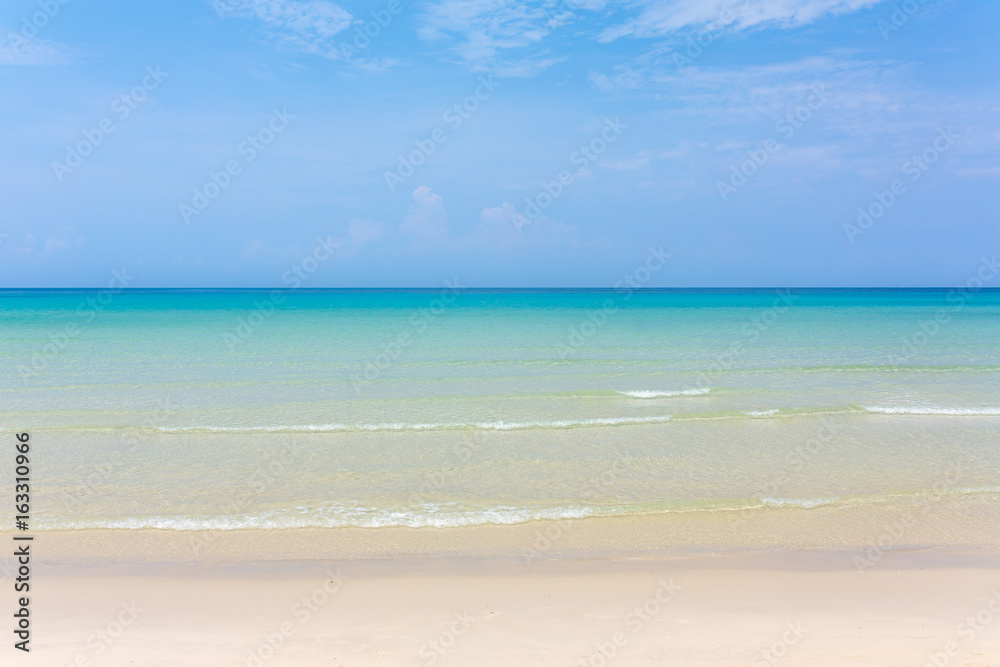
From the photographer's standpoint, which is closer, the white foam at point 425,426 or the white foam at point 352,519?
the white foam at point 352,519

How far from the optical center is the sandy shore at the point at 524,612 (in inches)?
205

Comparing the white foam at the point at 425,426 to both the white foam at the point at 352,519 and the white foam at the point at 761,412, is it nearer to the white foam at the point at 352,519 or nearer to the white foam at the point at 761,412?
the white foam at the point at 761,412

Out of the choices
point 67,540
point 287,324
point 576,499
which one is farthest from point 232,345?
point 576,499

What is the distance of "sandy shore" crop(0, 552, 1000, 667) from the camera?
5203 mm

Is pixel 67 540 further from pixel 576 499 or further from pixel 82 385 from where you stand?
pixel 82 385

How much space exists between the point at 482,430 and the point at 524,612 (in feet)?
22.3

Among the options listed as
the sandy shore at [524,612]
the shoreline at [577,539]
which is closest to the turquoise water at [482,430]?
the shoreline at [577,539]

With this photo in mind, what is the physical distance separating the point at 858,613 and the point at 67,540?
9.17m

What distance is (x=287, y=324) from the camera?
38.0 meters

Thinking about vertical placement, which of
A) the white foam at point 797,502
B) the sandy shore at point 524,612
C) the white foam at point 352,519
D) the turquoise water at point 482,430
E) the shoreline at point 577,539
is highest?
the turquoise water at point 482,430

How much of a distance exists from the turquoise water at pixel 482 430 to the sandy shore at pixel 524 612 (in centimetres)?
147

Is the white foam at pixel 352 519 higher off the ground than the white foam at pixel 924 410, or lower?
lower

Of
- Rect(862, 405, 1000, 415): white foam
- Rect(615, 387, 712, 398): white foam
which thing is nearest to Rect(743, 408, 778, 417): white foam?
Rect(615, 387, 712, 398): white foam

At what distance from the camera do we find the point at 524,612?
19.3 ft
